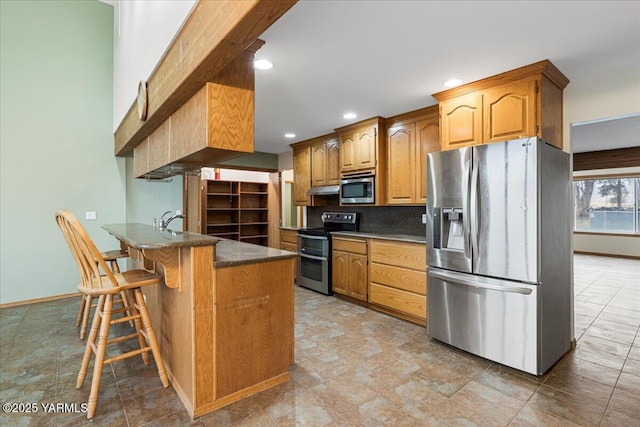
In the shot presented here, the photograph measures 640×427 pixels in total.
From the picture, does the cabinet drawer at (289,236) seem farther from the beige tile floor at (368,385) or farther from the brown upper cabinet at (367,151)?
the beige tile floor at (368,385)

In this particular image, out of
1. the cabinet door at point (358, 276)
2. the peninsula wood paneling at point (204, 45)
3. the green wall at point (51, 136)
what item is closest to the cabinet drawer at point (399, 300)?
the cabinet door at point (358, 276)

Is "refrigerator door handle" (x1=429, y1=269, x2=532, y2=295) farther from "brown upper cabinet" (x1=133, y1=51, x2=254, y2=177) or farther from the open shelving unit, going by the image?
the open shelving unit

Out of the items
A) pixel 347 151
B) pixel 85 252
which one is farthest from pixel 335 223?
pixel 85 252

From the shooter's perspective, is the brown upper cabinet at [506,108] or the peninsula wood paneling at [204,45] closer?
the peninsula wood paneling at [204,45]

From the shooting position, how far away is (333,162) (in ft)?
15.4

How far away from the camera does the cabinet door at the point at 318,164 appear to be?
15.9 feet

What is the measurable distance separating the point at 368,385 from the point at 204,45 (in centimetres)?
225

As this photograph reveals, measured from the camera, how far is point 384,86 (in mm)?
2930

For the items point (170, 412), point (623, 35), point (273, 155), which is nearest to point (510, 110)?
point (623, 35)

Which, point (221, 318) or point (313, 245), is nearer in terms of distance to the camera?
point (221, 318)

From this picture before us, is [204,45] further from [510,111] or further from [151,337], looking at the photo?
[510,111]

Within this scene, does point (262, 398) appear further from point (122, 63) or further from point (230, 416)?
point (122, 63)

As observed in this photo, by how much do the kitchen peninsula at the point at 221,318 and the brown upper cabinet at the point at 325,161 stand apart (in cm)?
269

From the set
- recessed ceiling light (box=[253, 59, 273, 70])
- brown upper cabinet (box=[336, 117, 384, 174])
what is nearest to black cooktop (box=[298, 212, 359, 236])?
brown upper cabinet (box=[336, 117, 384, 174])
